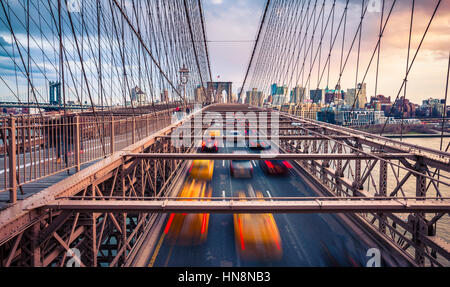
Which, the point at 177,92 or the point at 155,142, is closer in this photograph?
the point at 155,142

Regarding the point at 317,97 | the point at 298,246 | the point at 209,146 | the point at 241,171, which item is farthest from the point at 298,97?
the point at 298,246

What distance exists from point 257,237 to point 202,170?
13.6m

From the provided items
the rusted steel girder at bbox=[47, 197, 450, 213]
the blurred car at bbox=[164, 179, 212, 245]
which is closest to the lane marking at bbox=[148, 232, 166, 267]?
the blurred car at bbox=[164, 179, 212, 245]

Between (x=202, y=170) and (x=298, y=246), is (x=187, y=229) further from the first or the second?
(x=202, y=170)

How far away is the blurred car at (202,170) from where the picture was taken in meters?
23.3

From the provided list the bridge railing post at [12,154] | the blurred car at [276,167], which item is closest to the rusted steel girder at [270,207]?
the bridge railing post at [12,154]

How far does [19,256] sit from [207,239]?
8273 millimetres

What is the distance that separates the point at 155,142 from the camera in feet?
41.4

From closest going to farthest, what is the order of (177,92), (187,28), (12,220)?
(12,220) < (177,92) < (187,28)

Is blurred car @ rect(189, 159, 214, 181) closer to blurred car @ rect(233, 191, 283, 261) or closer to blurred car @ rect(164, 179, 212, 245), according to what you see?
blurred car @ rect(164, 179, 212, 245)

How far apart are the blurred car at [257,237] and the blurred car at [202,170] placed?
8551mm

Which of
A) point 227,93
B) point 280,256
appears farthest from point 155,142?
point 227,93
